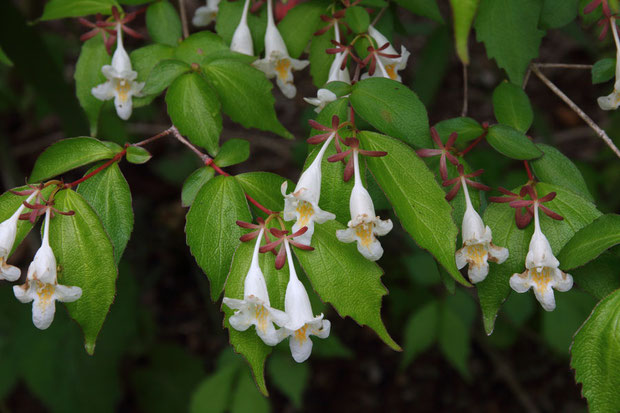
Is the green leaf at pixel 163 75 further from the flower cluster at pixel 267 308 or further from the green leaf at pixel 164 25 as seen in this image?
the flower cluster at pixel 267 308

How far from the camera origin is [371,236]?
1027 millimetres

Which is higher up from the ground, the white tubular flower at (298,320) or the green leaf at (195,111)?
the green leaf at (195,111)

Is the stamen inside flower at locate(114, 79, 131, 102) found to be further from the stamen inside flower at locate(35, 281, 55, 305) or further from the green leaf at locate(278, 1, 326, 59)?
the stamen inside flower at locate(35, 281, 55, 305)

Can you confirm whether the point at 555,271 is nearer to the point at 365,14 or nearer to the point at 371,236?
the point at 371,236

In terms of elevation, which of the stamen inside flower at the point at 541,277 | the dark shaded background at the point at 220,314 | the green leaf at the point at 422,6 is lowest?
the dark shaded background at the point at 220,314

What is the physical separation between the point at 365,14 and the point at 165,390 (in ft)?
8.63

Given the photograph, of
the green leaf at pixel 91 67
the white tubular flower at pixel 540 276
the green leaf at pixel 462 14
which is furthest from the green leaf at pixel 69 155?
the white tubular flower at pixel 540 276

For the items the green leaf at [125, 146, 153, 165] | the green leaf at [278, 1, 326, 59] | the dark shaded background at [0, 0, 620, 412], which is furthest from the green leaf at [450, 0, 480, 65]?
the dark shaded background at [0, 0, 620, 412]

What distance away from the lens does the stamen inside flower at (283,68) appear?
55.3 inches

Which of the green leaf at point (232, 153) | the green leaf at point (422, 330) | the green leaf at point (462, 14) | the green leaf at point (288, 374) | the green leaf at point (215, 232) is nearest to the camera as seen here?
the green leaf at point (462, 14)

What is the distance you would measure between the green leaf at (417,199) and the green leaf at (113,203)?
486 millimetres

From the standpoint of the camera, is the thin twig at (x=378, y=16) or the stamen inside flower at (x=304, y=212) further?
the thin twig at (x=378, y=16)

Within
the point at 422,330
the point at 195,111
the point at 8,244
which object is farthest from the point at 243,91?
the point at 422,330

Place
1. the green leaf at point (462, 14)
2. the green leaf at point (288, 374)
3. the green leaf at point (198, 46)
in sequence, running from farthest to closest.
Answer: the green leaf at point (288, 374) → the green leaf at point (198, 46) → the green leaf at point (462, 14)
